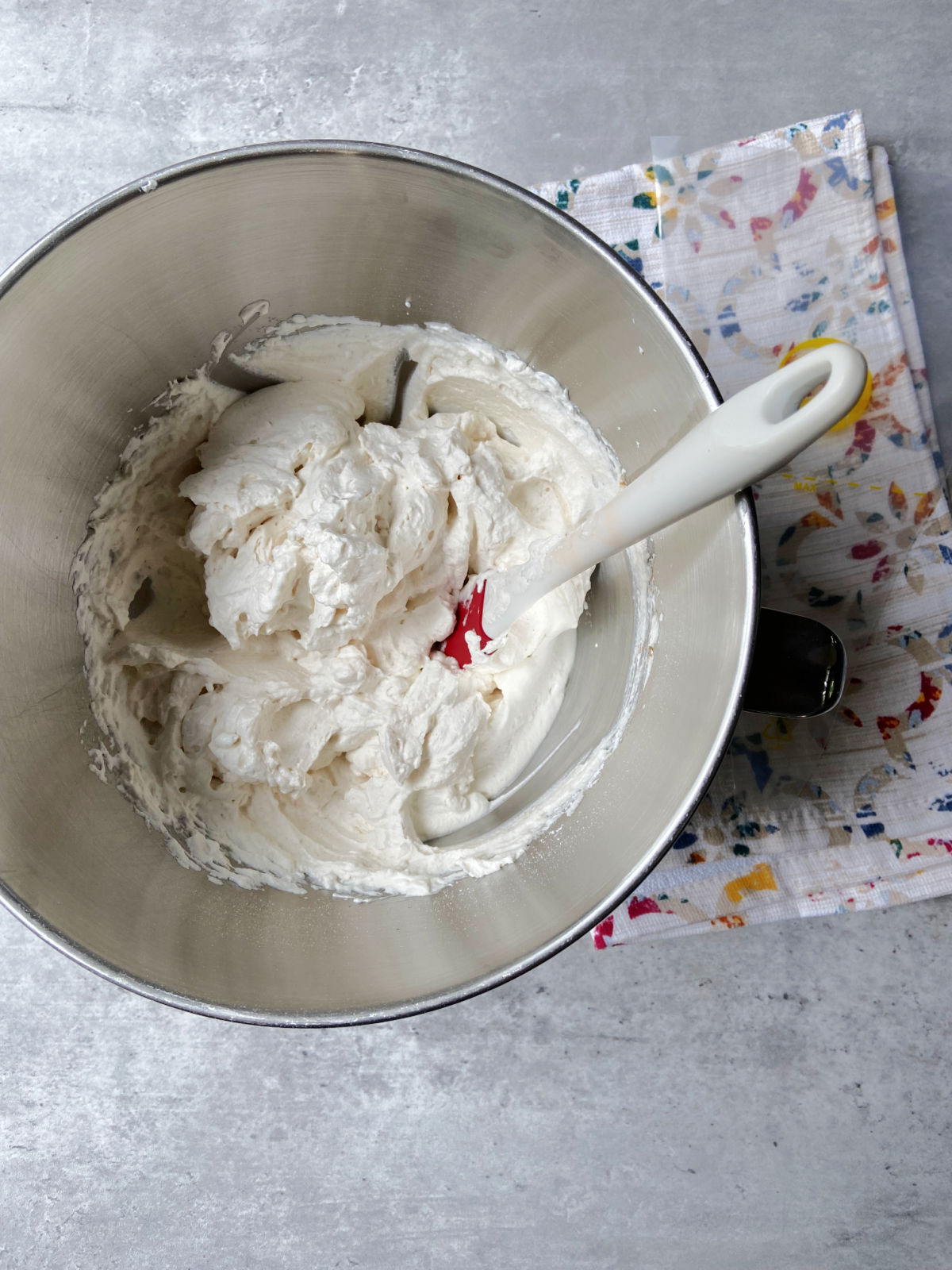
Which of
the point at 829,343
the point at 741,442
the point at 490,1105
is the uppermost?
the point at 741,442

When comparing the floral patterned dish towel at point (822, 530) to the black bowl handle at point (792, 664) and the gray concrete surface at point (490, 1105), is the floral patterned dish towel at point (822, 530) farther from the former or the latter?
the black bowl handle at point (792, 664)

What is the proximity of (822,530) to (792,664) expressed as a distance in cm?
43

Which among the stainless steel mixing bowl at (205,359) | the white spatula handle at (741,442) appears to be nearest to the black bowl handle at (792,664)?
the stainless steel mixing bowl at (205,359)

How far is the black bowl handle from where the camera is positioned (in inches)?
43.3

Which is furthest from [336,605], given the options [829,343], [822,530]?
[829,343]

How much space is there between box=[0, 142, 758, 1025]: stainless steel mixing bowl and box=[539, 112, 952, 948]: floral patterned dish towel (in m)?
0.40

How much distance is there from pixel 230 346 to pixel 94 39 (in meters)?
0.81

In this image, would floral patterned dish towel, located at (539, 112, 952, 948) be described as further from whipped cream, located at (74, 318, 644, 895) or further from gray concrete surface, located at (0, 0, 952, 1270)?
whipped cream, located at (74, 318, 644, 895)

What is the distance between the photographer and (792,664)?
43.3 inches

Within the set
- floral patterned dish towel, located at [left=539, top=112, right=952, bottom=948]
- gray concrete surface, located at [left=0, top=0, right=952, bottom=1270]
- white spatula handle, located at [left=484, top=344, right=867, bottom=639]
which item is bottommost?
gray concrete surface, located at [left=0, top=0, right=952, bottom=1270]

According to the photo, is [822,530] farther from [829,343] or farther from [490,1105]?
[490,1105]

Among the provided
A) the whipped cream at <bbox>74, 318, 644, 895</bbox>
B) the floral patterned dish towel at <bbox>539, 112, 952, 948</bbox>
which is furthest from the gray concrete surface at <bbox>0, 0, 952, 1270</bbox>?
the whipped cream at <bbox>74, 318, 644, 895</bbox>

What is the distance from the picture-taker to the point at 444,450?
1230mm

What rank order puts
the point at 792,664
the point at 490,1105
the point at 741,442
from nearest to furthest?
the point at 741,442 < the point at 792,664 < the point at 490,1105
